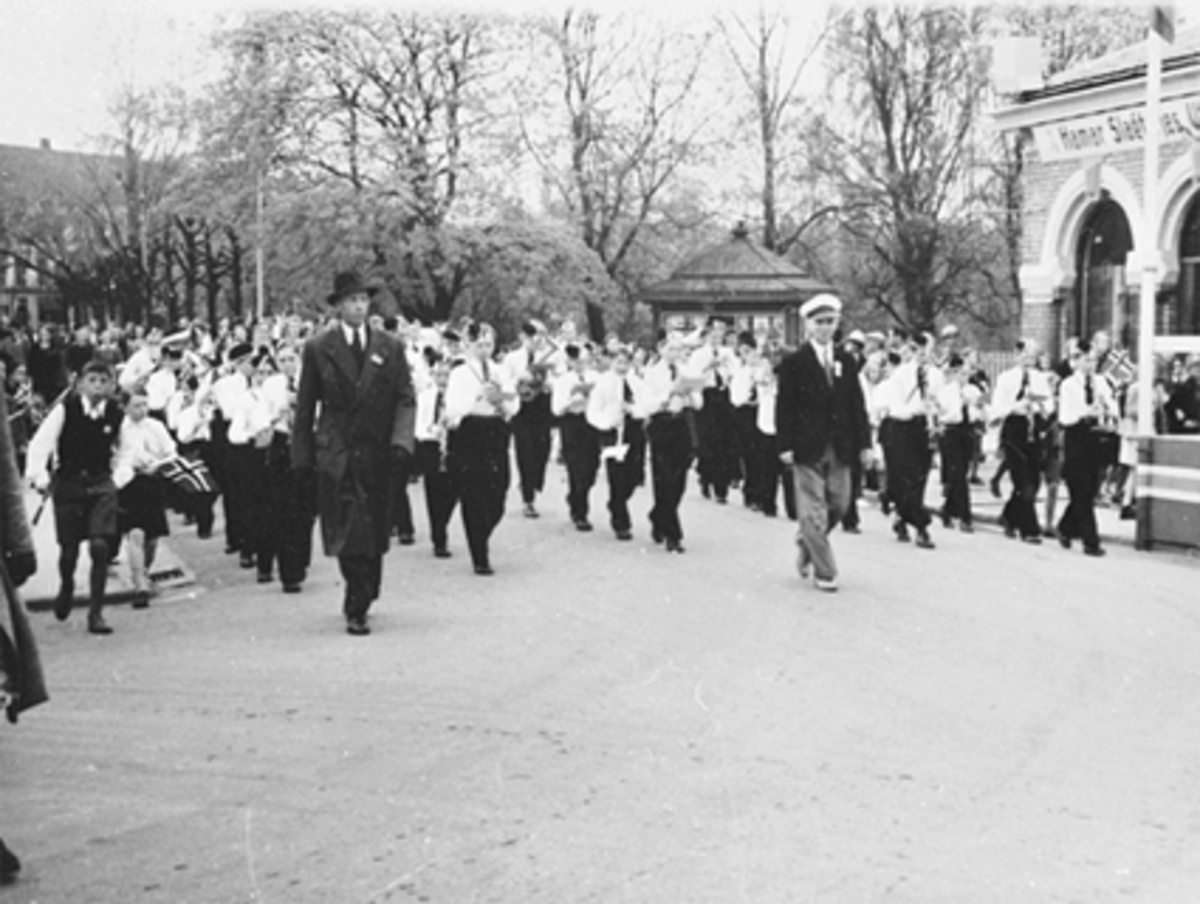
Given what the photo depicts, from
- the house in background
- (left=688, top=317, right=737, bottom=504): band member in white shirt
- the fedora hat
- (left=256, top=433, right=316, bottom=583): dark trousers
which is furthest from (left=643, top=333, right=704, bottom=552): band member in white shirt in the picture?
the house in background

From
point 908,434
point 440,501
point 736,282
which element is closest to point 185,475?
point 440,501

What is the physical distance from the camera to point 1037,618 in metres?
10.6

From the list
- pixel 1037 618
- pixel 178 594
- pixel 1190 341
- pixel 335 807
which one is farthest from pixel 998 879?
pixel 1190 341

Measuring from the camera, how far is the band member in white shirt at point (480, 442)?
41.5ft

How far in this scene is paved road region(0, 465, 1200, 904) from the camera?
17.6 ft

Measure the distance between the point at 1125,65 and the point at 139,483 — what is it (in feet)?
58.6

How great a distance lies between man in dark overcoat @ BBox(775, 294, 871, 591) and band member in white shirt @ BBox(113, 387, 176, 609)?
4386 millimetres

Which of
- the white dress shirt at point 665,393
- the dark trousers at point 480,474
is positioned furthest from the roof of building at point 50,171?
the dark trousers at point 480,474

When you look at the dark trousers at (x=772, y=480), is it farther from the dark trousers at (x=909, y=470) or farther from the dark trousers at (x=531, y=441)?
the dark trousers at (x=531, y=441)

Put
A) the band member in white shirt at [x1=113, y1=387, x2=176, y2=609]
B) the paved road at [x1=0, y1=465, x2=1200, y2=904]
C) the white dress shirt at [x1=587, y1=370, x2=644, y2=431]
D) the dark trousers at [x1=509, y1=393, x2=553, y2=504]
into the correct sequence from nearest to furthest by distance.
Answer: the paved road at [x1=0, y1=465, x2=1200, y2=904]
the band member in white shirt at [x1=113, y1=387, x2=176, y2=609]
the white dress shirt at [x1=587, y1=370, x2=644, y2=431]
the dark trousers at [x1=509, y1=393, x2=553, y2=504]

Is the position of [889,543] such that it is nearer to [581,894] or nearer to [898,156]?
[581,894]

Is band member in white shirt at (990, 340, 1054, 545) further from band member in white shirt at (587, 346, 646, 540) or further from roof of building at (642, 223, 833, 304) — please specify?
roof of building at (642, 223, 833, 304)

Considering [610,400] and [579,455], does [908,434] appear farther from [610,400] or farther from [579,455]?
[579,455]

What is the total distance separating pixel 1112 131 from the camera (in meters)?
24.0
